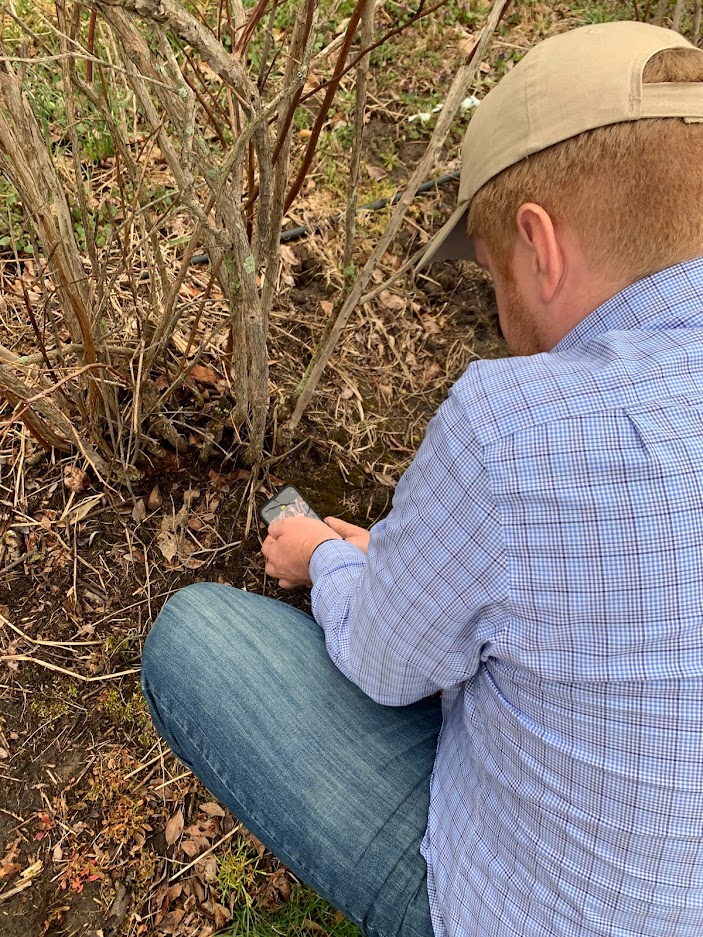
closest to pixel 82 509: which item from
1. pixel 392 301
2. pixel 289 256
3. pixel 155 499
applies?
pixel 155 499

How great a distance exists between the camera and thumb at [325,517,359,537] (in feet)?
6.41

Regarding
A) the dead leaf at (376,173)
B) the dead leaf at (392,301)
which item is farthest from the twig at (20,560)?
the dead leaf at (376,173)

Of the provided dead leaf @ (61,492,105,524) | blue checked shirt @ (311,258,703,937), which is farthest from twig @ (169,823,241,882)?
dead leaf @ (61,492,105,524)

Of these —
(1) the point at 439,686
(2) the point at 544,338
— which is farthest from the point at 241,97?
(1) the point at 439,686

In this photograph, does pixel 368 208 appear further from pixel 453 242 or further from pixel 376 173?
pixel 453 242

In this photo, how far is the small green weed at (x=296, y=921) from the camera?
1705 millimetres

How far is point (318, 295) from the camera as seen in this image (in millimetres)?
2490

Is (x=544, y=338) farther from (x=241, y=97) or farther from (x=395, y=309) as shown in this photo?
(x=395, y=309)

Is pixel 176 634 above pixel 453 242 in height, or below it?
below

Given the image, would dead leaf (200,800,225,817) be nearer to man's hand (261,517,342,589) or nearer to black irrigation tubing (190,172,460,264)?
man's hand (261,517,342,589)

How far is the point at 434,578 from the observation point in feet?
3.24

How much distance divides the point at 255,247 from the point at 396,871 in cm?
136

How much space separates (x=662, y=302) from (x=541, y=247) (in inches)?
8.3

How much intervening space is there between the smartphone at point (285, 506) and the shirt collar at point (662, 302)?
1.21 meters
